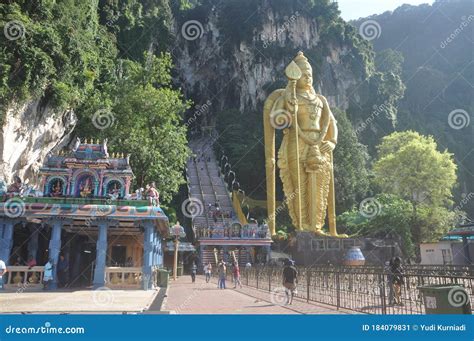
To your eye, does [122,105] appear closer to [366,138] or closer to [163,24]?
[163,24]

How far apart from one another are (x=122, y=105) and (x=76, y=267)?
30.4 ft

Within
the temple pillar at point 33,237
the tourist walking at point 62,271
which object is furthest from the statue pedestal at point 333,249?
the temple pillar at point 33,237

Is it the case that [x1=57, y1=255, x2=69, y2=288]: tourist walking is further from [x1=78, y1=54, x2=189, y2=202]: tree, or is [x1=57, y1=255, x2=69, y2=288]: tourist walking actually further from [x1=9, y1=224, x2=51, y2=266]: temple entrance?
[x1=78, y1=54, x2=189, y2=202]: tree

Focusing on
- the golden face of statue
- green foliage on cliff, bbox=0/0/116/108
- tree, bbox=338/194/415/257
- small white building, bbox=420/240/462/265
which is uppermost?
the golden face of statue

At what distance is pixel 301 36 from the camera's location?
1858 inches

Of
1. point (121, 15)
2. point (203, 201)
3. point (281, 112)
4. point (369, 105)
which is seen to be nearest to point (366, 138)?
point (369, 105)

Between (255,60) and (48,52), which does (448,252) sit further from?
(255,60)

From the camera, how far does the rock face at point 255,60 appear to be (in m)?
46.4

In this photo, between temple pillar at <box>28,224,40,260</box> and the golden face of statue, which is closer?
temple pillar at <box>28,224,40,260</box>

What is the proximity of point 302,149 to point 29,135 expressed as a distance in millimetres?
13885

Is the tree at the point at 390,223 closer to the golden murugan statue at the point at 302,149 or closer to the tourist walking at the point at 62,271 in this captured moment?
the golden murugan statue at the point at 302,149

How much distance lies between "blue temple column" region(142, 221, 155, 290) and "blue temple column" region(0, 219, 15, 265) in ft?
13.4

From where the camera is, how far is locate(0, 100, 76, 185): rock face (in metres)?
15.5

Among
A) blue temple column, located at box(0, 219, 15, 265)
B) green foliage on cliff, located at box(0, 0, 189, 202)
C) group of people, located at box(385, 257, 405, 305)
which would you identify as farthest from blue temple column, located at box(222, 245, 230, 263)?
group of people, located at box(385, 257, 405, 305)
